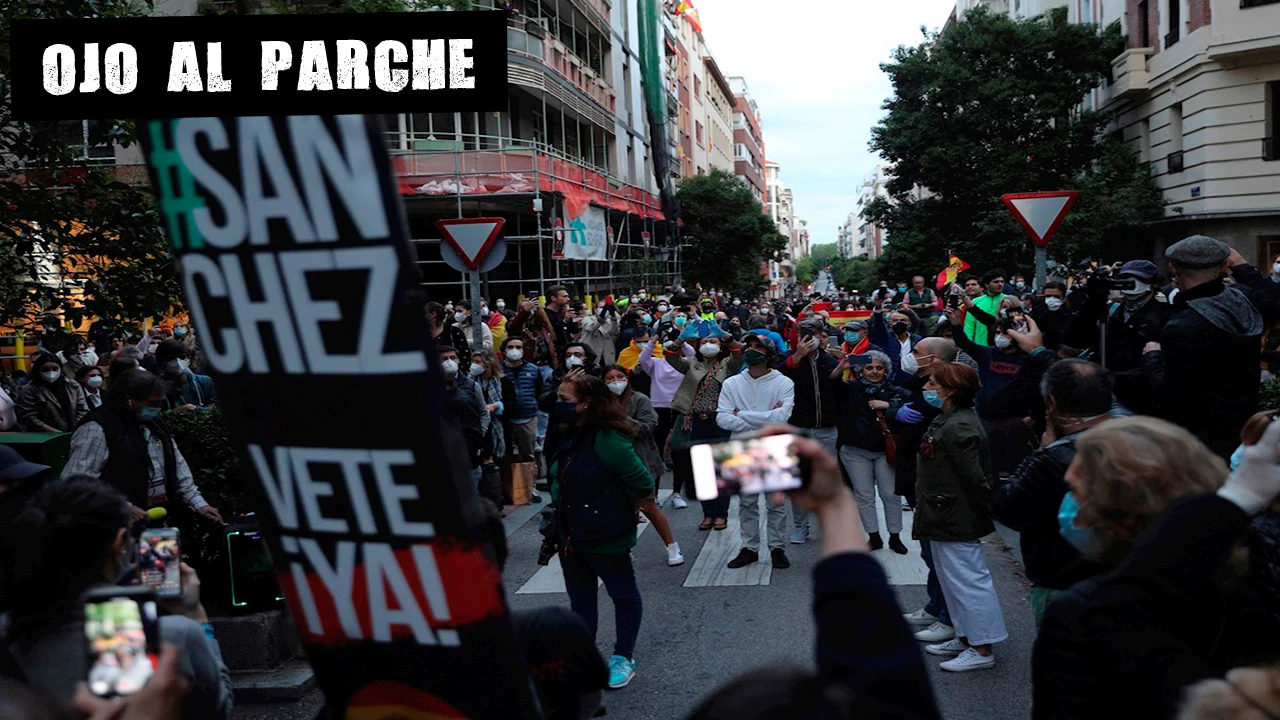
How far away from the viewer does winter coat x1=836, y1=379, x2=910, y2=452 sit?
8.44 metres

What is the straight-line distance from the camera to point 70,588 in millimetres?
2525

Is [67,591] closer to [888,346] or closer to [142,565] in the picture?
[142,565]

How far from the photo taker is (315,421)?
189cm

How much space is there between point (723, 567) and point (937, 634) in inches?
90.4

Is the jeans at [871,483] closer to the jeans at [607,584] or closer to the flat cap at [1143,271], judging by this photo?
the flat cap at [1143,271]

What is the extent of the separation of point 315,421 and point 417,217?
85.9ft

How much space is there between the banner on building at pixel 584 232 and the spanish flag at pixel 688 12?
31.3 m

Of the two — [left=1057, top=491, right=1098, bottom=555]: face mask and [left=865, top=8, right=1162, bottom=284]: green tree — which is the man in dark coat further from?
[left=865, top=8, right=1162, bottom=284]: green tree

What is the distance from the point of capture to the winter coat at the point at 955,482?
5945mm

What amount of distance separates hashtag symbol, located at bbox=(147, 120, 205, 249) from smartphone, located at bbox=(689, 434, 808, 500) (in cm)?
95

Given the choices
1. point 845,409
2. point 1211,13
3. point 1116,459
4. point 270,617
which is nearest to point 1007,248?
point 1211,13

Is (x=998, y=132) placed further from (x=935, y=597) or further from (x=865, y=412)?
(x=935, y=597)

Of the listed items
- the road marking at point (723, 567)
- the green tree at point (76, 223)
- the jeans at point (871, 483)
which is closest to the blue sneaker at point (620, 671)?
the road marking at point (723, 567)

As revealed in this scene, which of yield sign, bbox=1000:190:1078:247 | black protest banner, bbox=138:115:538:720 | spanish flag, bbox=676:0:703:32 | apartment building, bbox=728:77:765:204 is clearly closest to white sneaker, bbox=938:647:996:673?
yield sign, bbox=1000:190:1078:247
